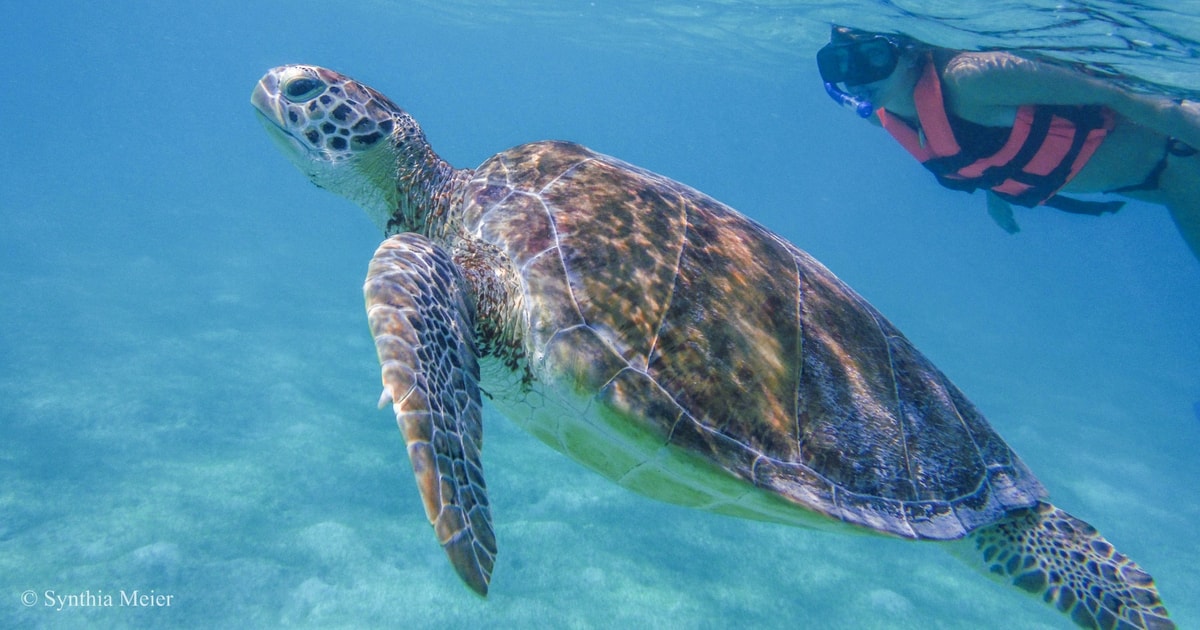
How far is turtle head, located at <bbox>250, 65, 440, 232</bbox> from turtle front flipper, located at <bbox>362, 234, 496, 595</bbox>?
1276 mm

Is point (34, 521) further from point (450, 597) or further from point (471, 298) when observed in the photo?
point (471, 298)

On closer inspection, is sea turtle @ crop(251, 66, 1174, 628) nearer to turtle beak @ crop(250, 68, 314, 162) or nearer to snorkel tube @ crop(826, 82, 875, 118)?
turtle beak @ crop(250, 68, 314, 162)

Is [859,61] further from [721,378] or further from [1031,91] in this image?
[721,378]

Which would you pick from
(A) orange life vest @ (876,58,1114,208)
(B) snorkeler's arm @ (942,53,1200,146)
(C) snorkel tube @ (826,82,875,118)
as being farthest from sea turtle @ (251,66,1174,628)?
(C) snorkel tube @ (826,82,875,118)

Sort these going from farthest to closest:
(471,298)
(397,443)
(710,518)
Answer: (397,443)
(710,518)
(471,298)

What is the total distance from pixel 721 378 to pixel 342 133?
2620 millimetres

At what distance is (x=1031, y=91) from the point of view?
5.96 m

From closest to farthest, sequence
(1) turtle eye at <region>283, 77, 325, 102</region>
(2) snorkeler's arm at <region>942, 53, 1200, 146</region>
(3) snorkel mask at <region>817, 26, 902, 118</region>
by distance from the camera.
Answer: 1. (1) turtle eye at <region>283, 77, 325, 102</region>
2. (2) snorkeler's arm at <region>942, 53, 1200, 146</region>
3. (3) snorkel mask at <region>817, 26, 902, 118</region>

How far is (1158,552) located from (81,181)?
141ft

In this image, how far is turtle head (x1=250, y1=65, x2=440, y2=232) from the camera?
11.4 feet

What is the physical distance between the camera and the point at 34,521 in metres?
5.71

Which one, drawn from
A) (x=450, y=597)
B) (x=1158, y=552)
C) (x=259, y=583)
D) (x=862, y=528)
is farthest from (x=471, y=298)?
(x=1158, y=552)

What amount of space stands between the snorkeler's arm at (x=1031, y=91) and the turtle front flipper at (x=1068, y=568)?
421 cm

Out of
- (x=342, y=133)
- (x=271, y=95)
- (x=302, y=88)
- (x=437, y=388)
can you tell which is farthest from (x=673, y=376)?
(x=271, y=95)
